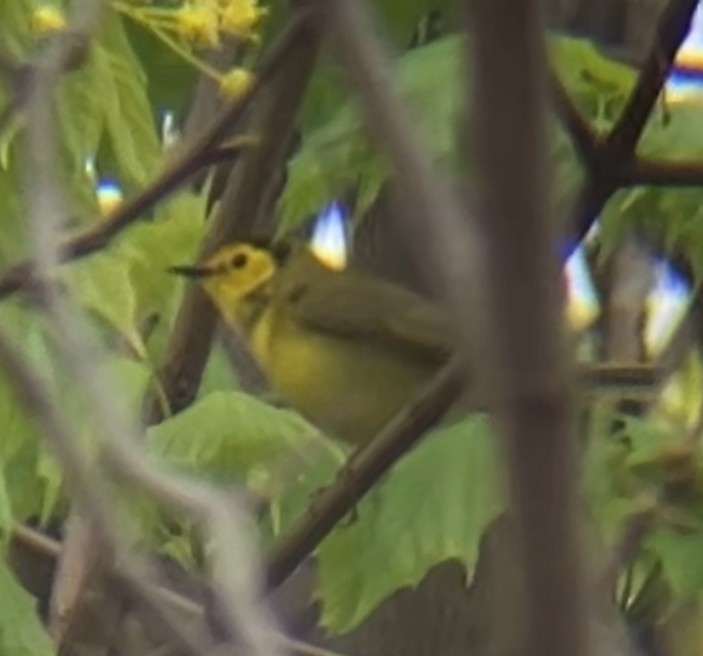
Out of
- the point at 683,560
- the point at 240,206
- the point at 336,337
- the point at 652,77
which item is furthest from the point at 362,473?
the point at 336,337

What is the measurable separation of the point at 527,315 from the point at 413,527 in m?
1.13

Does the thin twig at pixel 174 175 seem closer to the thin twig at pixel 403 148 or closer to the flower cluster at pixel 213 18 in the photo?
the flower cluster at pixel 213 18

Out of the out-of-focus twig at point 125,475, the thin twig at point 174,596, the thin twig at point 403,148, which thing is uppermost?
the thin twig at point 403,148

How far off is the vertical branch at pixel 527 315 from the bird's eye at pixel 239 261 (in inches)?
76.4

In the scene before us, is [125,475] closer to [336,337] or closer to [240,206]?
[240,206]

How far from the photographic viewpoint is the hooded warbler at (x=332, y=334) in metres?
2.22

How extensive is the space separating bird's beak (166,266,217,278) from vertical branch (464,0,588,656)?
5.31 ft

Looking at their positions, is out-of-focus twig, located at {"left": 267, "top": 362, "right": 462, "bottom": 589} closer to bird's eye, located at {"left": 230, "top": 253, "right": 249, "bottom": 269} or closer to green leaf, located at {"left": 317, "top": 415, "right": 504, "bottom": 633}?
green leaf, located at {"left": 317, "top": 415, "right": 504, "bottom": 633}

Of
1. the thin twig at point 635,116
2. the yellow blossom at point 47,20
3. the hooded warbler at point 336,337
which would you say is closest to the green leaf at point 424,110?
the thin twig at point 635,116

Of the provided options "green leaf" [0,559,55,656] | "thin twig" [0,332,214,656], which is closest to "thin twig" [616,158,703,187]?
"green leaf" [0,559,55,656]

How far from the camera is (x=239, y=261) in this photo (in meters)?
2.36

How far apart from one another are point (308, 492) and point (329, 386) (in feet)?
1.94

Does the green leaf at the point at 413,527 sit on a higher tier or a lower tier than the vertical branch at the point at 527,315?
lower

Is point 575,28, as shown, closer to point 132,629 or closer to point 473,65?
point 132,629
